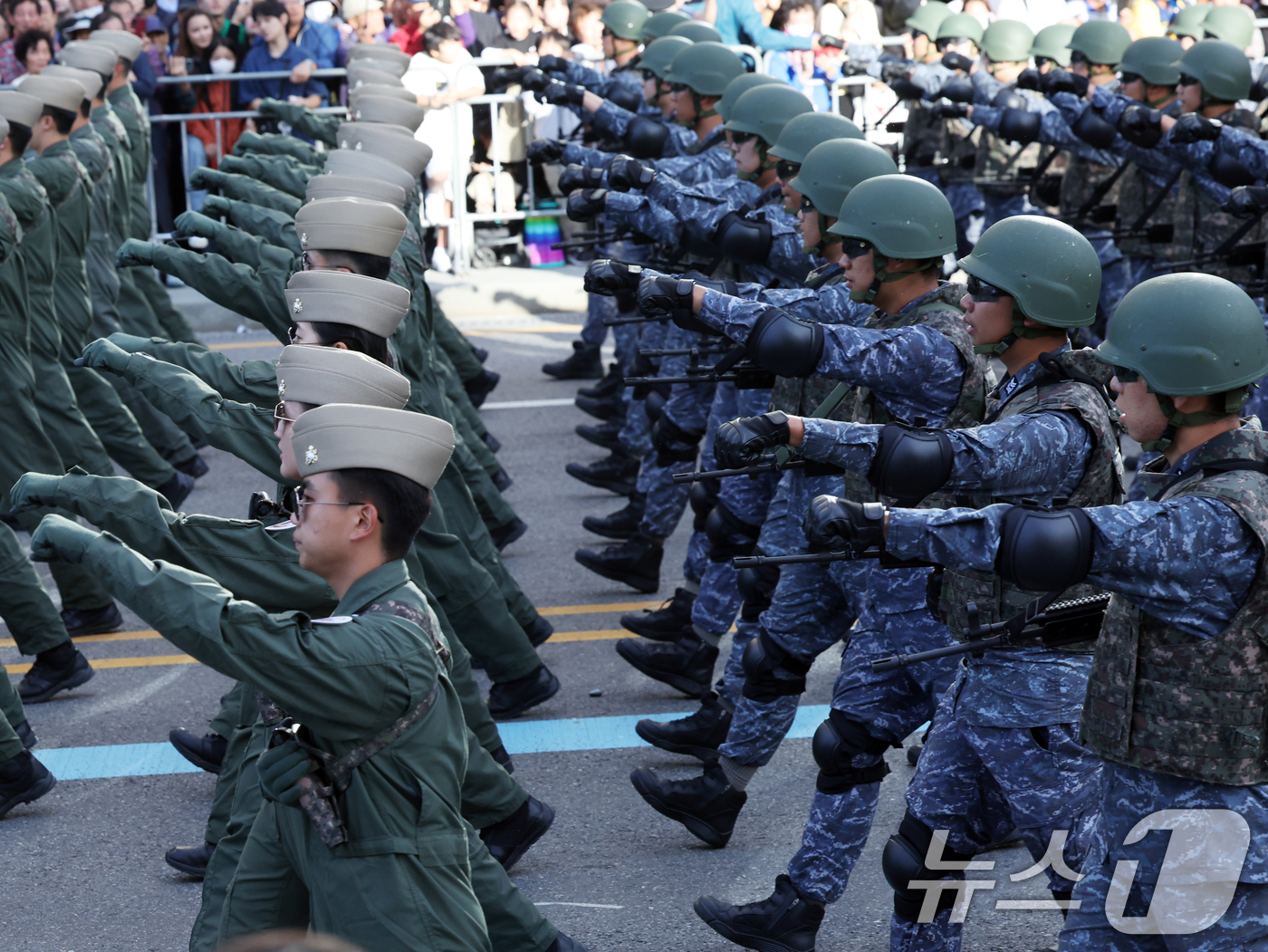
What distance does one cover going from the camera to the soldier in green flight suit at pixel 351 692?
295 centimetres

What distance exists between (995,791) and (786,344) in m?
1.29

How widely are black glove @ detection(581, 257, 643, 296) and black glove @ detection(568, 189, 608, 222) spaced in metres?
1.41

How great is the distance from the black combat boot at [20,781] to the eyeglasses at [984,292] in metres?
3.48

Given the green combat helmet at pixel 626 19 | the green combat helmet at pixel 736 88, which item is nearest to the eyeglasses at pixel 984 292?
the green combat helmet at pixel 736 88

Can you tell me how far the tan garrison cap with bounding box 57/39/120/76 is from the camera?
1021cm

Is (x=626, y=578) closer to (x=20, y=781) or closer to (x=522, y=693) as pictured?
(x=522, y=693)

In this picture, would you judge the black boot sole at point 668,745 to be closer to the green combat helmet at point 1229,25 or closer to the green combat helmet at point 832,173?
the green combat helmet at point 832,173

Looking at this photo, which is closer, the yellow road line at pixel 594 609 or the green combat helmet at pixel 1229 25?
the yellow road line at pixel 594 609

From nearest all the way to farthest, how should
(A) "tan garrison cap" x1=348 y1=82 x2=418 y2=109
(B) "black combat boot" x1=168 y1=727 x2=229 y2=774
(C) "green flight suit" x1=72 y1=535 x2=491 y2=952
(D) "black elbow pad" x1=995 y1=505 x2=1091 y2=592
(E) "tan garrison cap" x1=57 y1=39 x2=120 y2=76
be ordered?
(C) "green flight suit" x1=72 y1=535 x2=491 y2=952, (D) "black elbow pad" x1=995 y1=505 x2=1091 y2=592, (B) "black combat boot" x1=168 y1=727 x2=229 y2=774, (A) "tan garrison cap" x1=348 y1=82 x2=418 y2=109, (E) "tan garrison cap" x1=57 y1=39 x2=120 y2=76

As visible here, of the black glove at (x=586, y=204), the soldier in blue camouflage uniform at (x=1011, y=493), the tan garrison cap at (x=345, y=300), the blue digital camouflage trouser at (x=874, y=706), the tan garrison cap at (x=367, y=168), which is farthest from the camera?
the black glove at (x=586, y=204)

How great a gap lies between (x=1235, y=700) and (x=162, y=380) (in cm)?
298

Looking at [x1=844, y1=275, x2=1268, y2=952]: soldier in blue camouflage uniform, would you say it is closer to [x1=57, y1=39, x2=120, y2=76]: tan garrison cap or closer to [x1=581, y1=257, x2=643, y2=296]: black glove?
[x1=581, y1=257, x2=643, y2=296]: black glove

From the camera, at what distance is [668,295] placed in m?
4.99

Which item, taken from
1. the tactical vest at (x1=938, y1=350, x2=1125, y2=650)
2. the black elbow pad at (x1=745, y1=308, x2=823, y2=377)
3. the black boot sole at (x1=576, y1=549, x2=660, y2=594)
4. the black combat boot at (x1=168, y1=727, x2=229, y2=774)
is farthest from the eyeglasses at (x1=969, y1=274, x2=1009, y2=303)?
the black boot sole at (x1=576, y1=549, x2=660, y2=594)
